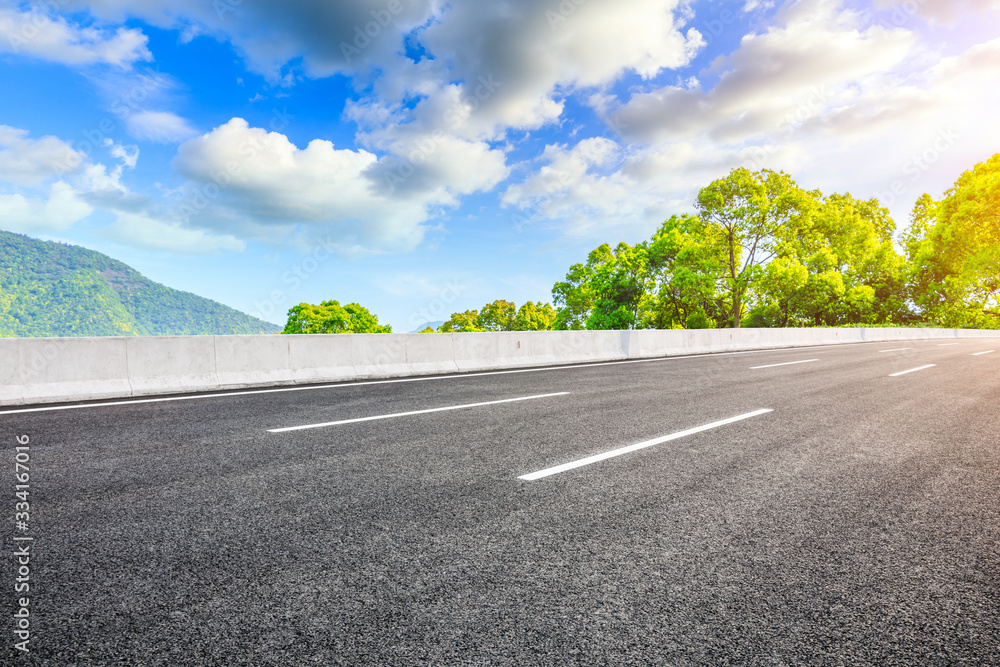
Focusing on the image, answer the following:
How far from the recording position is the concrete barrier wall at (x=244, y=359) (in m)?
7.59

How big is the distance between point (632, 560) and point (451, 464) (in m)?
1.99

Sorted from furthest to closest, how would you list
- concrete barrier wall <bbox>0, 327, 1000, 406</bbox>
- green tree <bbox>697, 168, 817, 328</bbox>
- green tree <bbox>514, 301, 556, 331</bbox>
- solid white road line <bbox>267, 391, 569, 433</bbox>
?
1. green tree <bbox>514, 301, 556, 331</bbox>
2. green tree <bbox>697, 168, 817, 328</bbox>
3. concrete barrier wall <bbox>0, 327, 1000, 406</bbox>
4. solid white road line <bbox>267, 391, 569, 433</bbox>

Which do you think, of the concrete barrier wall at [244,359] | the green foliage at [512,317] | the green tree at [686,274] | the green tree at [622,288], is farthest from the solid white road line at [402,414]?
the green foliage at [512,317]

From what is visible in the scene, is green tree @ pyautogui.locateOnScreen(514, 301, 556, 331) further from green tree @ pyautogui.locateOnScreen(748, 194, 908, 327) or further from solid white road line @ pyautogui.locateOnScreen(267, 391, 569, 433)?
solid white road line @ pyautogui.locateOnScreen(267, 391, 569, 433)

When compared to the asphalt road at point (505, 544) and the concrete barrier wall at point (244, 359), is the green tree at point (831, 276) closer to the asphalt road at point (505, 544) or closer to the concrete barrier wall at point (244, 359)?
the concrete barrier wall at point (244, 359)

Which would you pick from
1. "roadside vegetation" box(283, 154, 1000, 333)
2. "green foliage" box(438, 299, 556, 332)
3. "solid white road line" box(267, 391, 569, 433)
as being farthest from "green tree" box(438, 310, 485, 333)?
"solid white road line" box(267, 391, 569, 433)

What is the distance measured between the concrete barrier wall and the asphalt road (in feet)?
8.25

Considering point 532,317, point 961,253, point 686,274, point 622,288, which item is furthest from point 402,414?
point 532,317

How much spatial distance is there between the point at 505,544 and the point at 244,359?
841 centimetres

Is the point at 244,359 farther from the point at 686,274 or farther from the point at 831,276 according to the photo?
the point at 831,276

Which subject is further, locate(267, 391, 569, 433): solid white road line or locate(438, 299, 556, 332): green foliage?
locate(438, 299, 556, 332): green foliage

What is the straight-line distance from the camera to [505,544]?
2684 millimetres

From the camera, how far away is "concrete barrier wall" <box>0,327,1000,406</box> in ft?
24.9

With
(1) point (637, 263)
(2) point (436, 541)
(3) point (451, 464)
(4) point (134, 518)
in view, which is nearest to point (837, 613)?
(2) point (436, 541)
